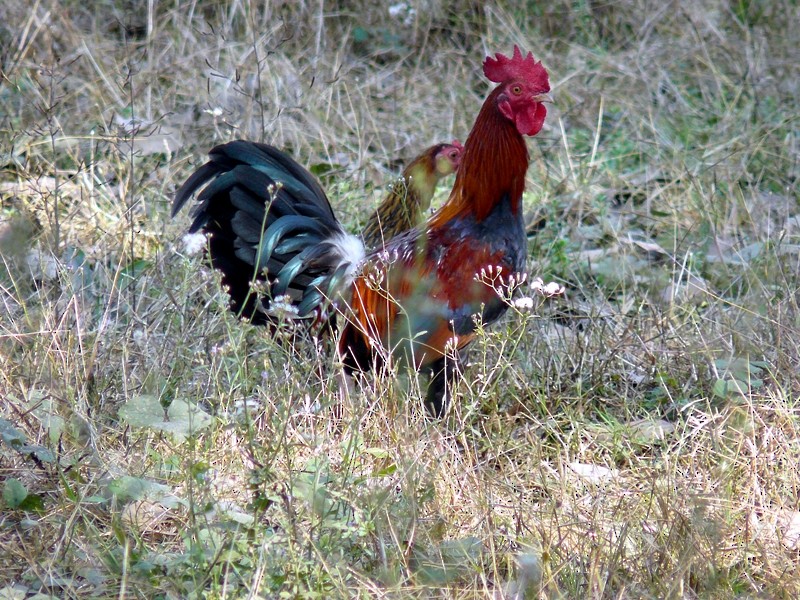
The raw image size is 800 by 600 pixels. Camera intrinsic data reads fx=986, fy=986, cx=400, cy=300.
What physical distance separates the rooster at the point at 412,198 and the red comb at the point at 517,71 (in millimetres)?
606

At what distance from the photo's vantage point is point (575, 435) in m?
3.50

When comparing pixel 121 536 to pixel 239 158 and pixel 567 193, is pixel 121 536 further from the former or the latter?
pixel 567 193

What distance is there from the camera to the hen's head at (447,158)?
4684 mm

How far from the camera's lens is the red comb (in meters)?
3.85

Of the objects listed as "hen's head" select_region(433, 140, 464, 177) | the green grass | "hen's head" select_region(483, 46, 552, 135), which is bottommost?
the green grass

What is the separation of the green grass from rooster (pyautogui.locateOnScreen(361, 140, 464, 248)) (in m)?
0.62

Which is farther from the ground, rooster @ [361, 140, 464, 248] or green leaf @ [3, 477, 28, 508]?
rooster @ [361, 140, 464, 248]

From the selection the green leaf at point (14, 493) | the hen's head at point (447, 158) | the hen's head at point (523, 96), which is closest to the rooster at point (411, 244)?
the hen's head at point (523, 96)

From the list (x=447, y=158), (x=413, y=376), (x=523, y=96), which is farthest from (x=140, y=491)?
(x=447, y=158)

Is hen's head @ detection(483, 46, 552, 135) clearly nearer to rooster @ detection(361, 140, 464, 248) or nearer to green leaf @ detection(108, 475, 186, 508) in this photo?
rooster @ detection(361, 140, 464, 248)

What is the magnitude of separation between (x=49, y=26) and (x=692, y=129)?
409cm

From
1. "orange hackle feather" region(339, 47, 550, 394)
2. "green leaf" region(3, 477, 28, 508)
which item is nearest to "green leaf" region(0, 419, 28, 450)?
"green leaf" region(3, 477, 28, 508)

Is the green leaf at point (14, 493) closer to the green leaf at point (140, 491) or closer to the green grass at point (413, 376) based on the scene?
the green grass at point (413, 376)

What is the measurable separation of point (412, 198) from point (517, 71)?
3.03ft
